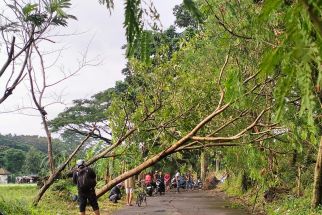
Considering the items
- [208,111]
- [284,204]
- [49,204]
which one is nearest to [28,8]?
[208,111]

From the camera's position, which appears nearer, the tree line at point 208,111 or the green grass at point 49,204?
the tree line at point 208,111

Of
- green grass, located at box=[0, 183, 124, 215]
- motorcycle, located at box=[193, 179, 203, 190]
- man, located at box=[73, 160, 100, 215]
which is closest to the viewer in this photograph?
man, located at box=[73, 160, 100, 215]

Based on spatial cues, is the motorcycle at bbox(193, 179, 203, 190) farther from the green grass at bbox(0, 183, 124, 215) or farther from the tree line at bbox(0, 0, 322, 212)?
the tree line at bbox(0, 0, 322, 212)

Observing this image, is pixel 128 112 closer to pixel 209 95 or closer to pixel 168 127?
pixel 168 127

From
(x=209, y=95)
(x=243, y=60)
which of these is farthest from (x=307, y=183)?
(x=243, y=60)

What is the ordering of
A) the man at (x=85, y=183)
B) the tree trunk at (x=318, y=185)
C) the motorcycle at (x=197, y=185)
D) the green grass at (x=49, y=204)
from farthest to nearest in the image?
1. the motorcycle at (x=197, y=185)
2. the tree trunk at (x=318, y=185)
3. the green grass at (x=49, y=204)
4. the man at (x=85, y=183)

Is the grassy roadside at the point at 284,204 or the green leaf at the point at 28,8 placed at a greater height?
the green leaf at the point at 28,8

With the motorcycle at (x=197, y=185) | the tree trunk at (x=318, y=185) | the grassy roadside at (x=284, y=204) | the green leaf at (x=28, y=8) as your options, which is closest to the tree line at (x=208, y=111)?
the tree trunk at (x=318, y=185)

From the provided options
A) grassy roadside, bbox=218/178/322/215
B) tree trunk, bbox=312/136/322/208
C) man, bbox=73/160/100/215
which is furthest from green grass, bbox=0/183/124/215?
tree trunk, bbox=312/136/322/208

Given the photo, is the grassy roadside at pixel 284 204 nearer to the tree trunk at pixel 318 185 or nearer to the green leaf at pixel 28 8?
the tree trunk at pixel 318 185

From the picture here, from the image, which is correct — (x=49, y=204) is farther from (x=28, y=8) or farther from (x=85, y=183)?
(x=28, y=8)

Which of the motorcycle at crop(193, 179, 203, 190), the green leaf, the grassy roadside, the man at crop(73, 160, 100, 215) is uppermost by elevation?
the green leaf

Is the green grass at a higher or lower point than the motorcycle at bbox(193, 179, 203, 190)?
lower

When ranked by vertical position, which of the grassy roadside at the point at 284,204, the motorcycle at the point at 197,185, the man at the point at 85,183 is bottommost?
the grassy roadside at the point at 284,204
